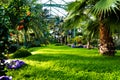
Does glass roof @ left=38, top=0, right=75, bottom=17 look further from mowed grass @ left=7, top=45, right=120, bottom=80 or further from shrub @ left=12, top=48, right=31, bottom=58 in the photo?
mowed grass @ left=7, top=45, right=120, bottom=80

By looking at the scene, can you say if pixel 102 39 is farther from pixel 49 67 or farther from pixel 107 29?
pixel 49 67

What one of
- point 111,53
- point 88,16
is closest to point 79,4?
point 88,16

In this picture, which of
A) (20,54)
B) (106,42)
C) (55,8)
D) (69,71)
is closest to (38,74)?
(69,71)

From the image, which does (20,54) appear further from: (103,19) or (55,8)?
(55,8)

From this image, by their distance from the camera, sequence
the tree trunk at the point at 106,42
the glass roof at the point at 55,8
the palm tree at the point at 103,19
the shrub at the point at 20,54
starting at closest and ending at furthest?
the palm tree at the point at 103,19
the tree trunk at the point at 106,42
the shrub at the point at 20,54
the glass roof at the point at 55,8

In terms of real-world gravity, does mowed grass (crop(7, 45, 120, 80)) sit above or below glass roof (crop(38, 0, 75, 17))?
below

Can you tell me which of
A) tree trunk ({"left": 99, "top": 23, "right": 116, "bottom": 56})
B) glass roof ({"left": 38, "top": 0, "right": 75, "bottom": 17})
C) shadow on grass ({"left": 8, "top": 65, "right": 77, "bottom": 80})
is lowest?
shadow on grass ({"left": 8, "top": 65, "right": 77, "bottom": 80})

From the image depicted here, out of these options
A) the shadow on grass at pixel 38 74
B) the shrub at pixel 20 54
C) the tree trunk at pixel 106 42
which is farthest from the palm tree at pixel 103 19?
the shadow on grass at pixel 38 74

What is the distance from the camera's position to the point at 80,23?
15.0 meters

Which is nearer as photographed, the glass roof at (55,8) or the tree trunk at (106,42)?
the tree trunk at (106,42)

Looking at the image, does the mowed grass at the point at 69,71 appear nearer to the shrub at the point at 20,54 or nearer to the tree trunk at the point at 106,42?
the tree trunk at the point at 106,42

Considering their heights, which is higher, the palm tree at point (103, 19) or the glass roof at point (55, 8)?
the glass roof at point (55, 8)

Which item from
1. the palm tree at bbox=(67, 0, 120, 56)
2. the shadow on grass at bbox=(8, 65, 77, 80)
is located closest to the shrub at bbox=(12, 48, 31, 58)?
the palm tree at bbox=(67, 0, 120, 56)

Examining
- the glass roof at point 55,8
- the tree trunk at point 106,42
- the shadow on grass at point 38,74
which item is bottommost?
the shadow on grass at point 38,74
